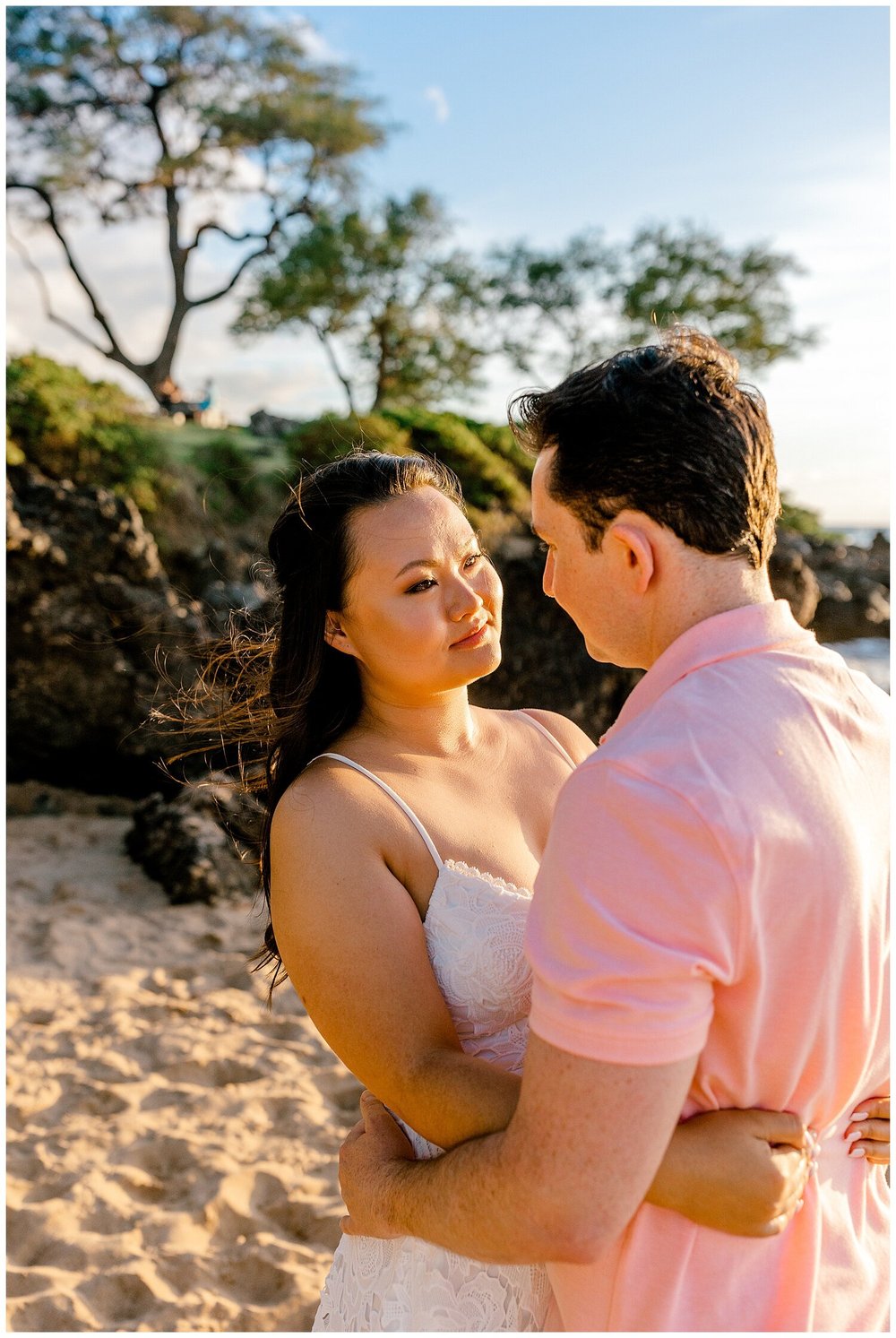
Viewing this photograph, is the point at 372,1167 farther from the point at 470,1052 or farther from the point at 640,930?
the point at 640,930

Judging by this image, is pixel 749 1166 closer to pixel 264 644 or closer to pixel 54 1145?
pixel 264 644

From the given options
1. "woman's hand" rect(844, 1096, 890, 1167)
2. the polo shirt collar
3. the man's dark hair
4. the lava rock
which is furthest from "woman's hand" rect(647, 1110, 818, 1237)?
the lava rock

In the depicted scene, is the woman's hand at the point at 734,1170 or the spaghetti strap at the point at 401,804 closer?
the woman's hand at the point at 734,1170

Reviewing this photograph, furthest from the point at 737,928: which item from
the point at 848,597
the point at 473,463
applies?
the point at 848,597

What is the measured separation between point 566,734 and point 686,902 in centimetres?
Result: 155

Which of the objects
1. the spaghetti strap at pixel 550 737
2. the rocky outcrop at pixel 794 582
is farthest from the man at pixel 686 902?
the rocky outcrop at pixel 794 582

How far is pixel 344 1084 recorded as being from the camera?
17.4 feet

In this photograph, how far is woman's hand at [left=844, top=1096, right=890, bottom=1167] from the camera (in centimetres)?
158

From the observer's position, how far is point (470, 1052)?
2094 millimetres

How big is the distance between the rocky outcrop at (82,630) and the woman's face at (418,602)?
5426 millimetres

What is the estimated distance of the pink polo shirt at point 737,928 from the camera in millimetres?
1238

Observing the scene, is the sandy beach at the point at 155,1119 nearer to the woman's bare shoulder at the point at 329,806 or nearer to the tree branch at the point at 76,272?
the woman's bare shoulder at the point at 329,806

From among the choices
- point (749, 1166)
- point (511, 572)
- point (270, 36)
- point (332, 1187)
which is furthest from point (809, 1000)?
point (270, 36)

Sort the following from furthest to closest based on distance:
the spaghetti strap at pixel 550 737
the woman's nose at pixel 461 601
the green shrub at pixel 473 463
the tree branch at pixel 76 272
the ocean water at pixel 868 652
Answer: the tree branch at pixel 76 272 < the ocean water at pixel 868 652 < the green shrub at pixel 473 463 < the spaghetti strap at pixel 550 737 < the woman's nose at pixel 461 601
